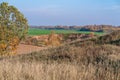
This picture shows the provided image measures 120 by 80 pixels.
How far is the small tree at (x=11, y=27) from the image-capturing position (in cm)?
4288

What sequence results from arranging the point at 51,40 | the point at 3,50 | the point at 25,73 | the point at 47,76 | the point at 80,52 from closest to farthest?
the point at 47,76
the point at 25,73
the point at 80,52
the point at 3,50
the point at 51,40

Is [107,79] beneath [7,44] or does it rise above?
above

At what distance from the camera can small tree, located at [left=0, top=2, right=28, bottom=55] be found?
141 feet

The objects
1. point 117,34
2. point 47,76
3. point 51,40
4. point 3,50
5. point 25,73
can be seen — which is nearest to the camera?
point 47,76

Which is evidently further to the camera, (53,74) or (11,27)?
(11,27)

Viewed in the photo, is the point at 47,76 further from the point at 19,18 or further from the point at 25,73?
the point at 19,18

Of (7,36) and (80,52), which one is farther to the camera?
(7,36)

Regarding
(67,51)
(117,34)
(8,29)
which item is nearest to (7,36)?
(8,29)

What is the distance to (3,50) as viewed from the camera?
42375 mm

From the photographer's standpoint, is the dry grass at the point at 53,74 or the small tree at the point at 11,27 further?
the small tree at the point at 11,27

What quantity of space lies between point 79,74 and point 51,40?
244 ft

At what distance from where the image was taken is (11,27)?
43.7 meters

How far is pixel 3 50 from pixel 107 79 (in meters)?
36.2

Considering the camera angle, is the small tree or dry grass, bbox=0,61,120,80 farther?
the small tree
